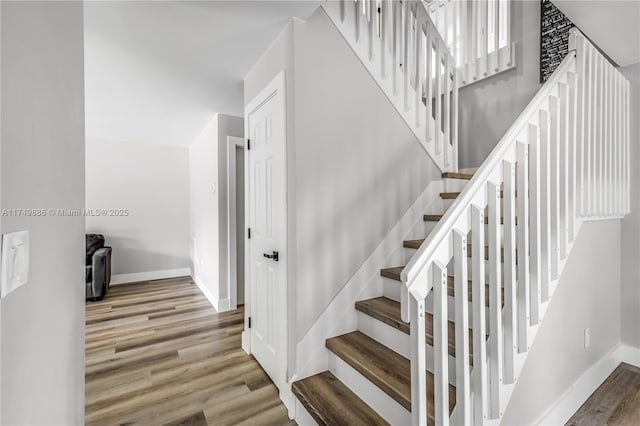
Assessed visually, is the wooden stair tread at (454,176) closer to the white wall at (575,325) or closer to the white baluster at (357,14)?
the white wall at (575,325)

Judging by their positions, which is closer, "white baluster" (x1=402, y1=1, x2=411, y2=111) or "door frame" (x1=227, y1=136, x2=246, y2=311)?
"white baluster" (x1=402, y1=1, x2=411, y2=111)

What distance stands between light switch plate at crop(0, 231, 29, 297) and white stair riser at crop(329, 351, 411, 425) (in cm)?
144

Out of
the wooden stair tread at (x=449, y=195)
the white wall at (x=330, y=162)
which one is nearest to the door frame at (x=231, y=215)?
the white wall at (x=330, y=162)

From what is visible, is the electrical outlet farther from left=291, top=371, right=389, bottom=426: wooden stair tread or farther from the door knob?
the door knob

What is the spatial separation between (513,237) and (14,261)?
158cm

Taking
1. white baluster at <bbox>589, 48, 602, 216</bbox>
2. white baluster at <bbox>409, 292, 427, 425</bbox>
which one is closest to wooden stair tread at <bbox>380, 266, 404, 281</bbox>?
white baluster at <bbox>409, 292, 427, 425</bbox>

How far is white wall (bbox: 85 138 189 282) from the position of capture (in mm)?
4543

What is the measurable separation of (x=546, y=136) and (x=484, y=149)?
154cm

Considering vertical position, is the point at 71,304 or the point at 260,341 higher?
the point at 71,304

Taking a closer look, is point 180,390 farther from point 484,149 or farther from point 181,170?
point 181,170

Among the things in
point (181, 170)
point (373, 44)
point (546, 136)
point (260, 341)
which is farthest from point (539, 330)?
point (181, 170)

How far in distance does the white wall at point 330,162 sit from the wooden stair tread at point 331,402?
0.19 m

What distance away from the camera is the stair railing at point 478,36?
260cm

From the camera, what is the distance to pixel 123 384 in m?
2.08
